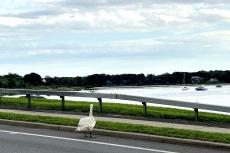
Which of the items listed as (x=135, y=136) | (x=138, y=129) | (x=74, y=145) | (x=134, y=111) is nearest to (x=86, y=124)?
(x=74, y=145)

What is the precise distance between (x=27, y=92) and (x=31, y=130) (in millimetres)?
6246

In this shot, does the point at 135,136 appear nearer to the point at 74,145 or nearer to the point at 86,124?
the point at 86,124

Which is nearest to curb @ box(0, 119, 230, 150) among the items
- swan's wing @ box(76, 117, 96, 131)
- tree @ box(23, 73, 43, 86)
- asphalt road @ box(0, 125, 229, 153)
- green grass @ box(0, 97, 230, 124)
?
asphalt road @ box(0, 125, 229, 153)

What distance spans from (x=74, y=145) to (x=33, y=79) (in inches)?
1936

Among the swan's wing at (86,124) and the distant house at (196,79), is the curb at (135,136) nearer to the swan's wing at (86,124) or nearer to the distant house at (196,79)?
the swan's wing at (86,124)

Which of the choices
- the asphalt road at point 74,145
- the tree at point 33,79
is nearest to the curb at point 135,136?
the asphalt road at point 74,145

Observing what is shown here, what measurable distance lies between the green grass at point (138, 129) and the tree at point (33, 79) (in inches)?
1519

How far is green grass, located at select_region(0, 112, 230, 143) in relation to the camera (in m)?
13.6

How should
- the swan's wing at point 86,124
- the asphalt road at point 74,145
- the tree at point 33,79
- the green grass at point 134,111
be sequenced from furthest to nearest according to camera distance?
the tree at point 33,79, the green grass at point 134,111, the swan's wing at point 86,124, the asphalt road at point 74,145

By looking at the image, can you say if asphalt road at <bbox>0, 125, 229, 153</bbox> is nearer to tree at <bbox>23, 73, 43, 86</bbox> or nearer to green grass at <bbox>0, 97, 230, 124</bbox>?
green grass at <bbox>0, 97, 230, 124</bbox>

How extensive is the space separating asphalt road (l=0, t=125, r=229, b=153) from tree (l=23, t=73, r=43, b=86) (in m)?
41.8

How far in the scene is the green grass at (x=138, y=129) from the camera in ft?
44.7

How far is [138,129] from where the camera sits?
48.9ft

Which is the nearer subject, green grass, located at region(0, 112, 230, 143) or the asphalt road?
the asphalt road
